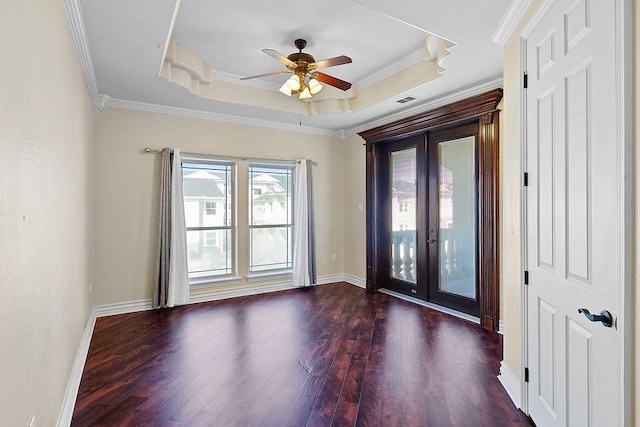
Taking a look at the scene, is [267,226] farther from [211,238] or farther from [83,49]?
[83,49]

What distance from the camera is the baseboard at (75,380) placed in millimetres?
2078

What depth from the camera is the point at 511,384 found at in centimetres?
242

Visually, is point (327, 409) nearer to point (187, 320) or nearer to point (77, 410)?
point (77, 410)

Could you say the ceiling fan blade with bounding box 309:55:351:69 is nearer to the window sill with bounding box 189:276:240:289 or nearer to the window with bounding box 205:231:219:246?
the window with bounding box 205:231:219:246

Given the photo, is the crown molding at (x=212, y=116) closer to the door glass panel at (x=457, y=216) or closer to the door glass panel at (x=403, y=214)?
the door glass panel at (x=403, y=214)

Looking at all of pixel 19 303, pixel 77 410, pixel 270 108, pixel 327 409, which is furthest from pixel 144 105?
pixel 327 409

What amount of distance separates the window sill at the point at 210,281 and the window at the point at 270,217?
342mm

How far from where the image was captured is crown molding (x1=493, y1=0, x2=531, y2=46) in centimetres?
220

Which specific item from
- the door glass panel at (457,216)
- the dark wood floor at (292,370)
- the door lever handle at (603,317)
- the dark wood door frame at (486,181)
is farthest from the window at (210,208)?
the door lever handle at (603,317)

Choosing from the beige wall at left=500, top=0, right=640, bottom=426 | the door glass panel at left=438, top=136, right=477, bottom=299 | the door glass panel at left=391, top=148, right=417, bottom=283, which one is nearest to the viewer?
the beige wall at left=500, top=0, right=640, bottom=426

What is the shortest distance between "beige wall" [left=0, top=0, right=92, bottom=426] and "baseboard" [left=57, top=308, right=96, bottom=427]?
0.29 ft

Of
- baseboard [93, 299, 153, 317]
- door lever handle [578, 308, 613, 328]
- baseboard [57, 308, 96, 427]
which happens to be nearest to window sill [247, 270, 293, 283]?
baseboard [93, 299, 153, 317]

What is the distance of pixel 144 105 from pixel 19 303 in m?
3.82

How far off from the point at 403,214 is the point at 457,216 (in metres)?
0.95
